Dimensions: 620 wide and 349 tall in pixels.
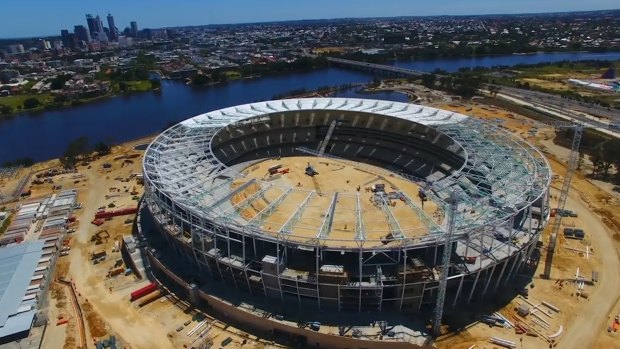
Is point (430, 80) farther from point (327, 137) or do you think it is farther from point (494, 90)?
point (327, 137)

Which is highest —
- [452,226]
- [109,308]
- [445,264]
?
[452,226]

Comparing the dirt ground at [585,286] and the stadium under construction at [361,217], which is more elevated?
the stadium under construction at [361,217]

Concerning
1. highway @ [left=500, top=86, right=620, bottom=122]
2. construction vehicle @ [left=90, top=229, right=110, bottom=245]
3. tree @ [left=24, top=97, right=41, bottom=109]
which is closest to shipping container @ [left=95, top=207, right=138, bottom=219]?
construction vehicle @ [left=90, top=229, right=110, bottom=245]

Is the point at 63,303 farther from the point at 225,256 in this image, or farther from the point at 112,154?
the point at 112,154

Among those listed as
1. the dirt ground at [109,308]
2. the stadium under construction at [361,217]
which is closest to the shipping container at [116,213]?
the dirt ground at [109,308]

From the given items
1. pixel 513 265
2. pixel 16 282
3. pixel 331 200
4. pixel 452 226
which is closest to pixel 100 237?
pixel 16 282

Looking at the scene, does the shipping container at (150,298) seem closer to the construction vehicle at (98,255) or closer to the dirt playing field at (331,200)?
the construction vehicle at (98,255)
